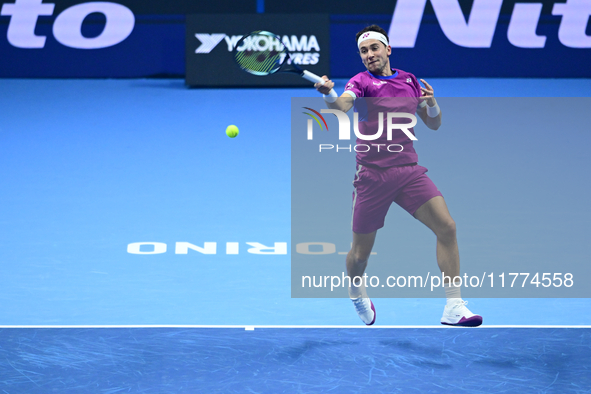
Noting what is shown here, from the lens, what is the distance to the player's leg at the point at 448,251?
462cm

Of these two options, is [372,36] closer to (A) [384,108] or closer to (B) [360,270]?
(A) [384,108]

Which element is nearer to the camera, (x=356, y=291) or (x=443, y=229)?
(x=443, y=229)

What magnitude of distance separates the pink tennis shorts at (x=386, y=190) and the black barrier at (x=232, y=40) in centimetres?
1007

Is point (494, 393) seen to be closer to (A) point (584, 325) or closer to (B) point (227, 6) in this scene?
(A) point (584, 325)

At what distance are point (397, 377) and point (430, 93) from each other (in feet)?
5.28

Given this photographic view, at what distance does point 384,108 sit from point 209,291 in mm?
2308

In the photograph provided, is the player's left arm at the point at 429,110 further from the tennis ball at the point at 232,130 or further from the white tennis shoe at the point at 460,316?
the tennis ball at the point at 232,130

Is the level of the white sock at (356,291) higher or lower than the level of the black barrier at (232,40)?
lower

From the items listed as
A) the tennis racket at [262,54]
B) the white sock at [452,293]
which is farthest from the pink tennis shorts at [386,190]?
the tennis racket at [262,54]

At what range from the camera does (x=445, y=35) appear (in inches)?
607

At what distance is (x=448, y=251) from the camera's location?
4.70 meters

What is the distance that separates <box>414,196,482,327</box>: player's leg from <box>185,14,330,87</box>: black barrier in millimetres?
10165

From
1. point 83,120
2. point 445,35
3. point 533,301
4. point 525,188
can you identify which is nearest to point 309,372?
point 533,301

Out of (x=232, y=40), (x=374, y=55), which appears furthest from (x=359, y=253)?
Answer: (x=232, y=40)
